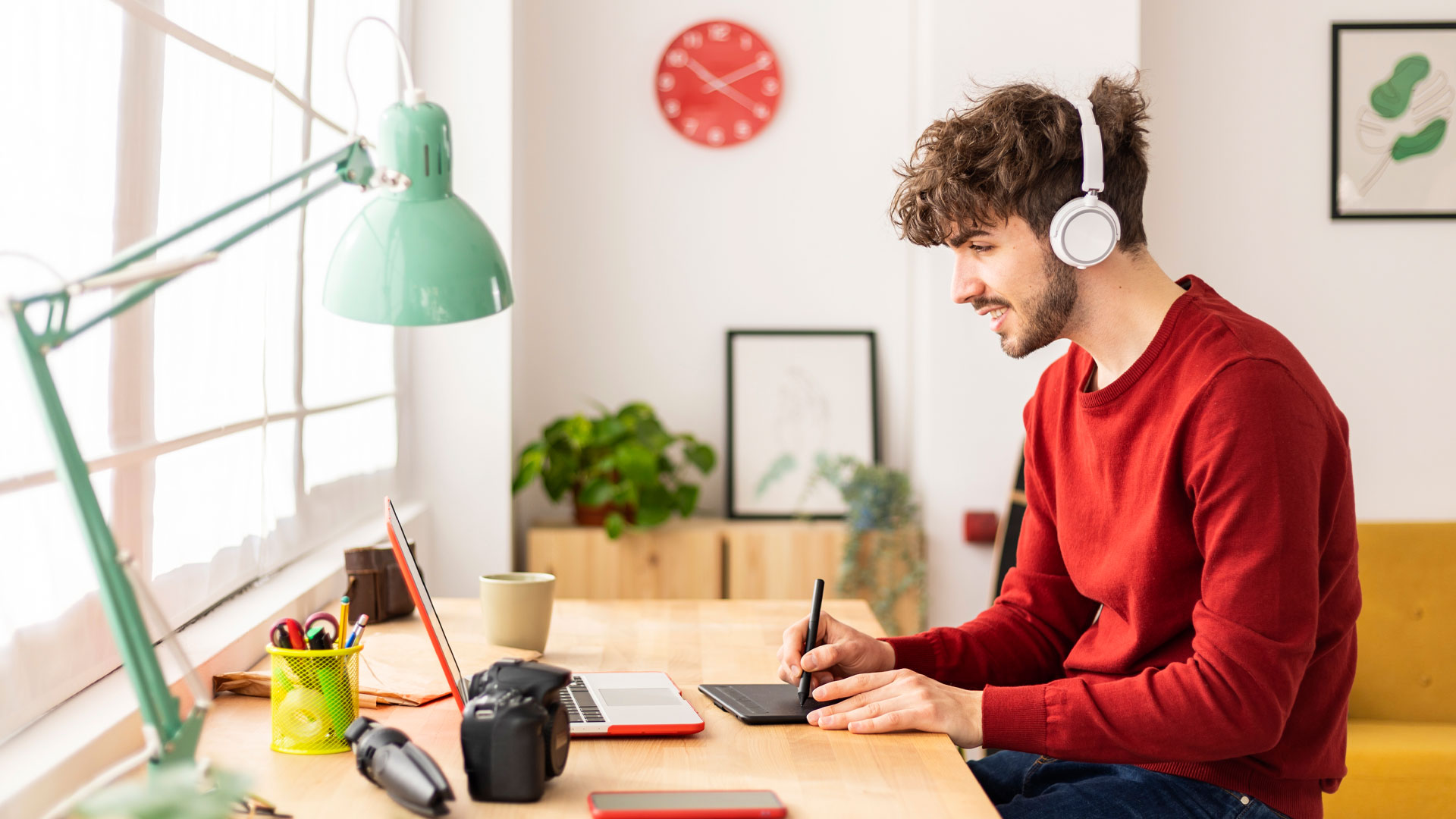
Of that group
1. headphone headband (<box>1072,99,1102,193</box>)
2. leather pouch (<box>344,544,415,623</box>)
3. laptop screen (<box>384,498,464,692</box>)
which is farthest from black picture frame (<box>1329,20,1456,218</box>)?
laptop screen (<box>384,498,464,692</box>)

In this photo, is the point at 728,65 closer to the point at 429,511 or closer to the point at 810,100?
the point at 810,100

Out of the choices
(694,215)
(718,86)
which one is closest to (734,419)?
(694,215)

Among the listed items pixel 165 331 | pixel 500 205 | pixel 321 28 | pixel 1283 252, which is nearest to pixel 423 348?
pixel 500 205

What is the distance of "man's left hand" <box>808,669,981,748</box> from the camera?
1.29 m

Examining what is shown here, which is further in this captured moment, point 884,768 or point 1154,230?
point 1154,230

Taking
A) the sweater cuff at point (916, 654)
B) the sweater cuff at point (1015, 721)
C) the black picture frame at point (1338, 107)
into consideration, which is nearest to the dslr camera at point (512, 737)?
the sweater cuff at point (1015, 721)

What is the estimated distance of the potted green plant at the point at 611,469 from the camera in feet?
9.89

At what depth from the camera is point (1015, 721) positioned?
131 cm

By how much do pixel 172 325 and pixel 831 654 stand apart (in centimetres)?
96

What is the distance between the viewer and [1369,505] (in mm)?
3348

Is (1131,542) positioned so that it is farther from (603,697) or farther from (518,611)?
(518,611)

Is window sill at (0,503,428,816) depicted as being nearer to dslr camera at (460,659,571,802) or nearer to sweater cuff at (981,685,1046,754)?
dslr camera at (460,659,571,802)

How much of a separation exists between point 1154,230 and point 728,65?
1335 millimetres

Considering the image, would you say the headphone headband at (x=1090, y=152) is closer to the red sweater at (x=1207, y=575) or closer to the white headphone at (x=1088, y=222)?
the white headphone at (x=1088, y=222)
